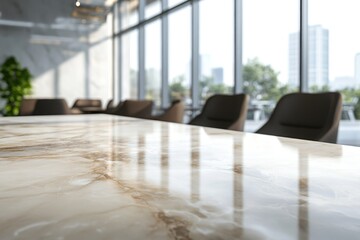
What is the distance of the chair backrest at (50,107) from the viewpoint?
5065mm

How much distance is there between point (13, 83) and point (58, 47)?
169 centimetres

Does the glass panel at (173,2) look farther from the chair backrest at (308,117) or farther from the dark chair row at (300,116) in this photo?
the chair backrest at (308,117)

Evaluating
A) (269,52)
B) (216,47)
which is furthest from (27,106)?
(269,52)

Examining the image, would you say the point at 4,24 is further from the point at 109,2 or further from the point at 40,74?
the point at 109,2

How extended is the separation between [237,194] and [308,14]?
4.34m

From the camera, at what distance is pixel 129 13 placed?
984 cm

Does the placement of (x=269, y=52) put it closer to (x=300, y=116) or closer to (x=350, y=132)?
(x=350, y=132)

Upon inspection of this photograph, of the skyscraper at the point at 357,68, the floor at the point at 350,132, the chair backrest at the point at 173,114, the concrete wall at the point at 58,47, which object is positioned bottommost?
the floor at the point at 350,132

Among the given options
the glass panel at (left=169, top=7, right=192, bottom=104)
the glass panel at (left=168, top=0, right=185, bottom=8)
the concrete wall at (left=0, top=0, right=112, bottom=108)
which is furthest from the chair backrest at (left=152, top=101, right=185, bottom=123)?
the concrete wall at (left=0, top=0, right=112, bottom=108)

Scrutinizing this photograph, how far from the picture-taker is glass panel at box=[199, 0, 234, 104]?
573 cm

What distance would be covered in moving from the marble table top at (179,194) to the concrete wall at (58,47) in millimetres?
10123

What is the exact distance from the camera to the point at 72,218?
0.41 m

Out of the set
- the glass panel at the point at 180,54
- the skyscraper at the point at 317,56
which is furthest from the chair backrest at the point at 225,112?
the glass panel at the point at 180,54

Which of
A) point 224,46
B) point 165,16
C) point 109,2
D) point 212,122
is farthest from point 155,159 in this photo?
point 109,2
